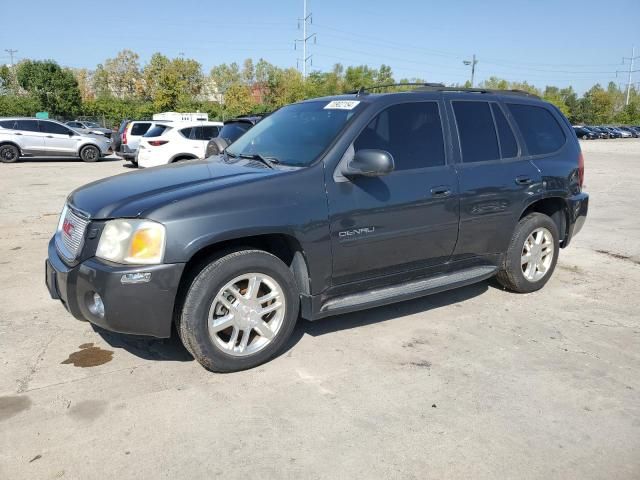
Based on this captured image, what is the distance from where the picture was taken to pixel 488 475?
264 centimetres

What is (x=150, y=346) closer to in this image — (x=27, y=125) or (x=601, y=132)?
(x=27, y=125)

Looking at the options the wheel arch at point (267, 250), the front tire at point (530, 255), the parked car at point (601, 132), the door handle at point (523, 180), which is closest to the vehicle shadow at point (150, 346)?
the wheel arch at point (267, 250)

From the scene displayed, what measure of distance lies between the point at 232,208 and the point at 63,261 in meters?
1.21

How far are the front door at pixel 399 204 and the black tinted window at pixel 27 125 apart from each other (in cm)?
1928

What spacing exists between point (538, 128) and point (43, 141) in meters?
19.2

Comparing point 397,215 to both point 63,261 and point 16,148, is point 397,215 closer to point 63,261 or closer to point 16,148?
point 63,261

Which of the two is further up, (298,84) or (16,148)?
(298,84)

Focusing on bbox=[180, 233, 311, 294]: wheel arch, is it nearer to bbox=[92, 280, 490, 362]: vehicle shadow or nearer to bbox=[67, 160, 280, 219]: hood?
bbox=[67, 160, 280, 219]: hood

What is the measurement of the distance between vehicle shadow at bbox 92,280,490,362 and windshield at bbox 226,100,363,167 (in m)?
1.35

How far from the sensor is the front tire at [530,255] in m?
5.05

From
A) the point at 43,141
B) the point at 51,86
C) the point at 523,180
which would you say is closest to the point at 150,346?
the point at 523,180

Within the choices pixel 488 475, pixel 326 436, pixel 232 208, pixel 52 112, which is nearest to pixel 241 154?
pixel 232 208

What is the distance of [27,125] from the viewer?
19.8 meters

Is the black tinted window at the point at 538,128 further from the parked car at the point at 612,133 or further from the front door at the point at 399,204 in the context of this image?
the parked car at the point at 612,133
